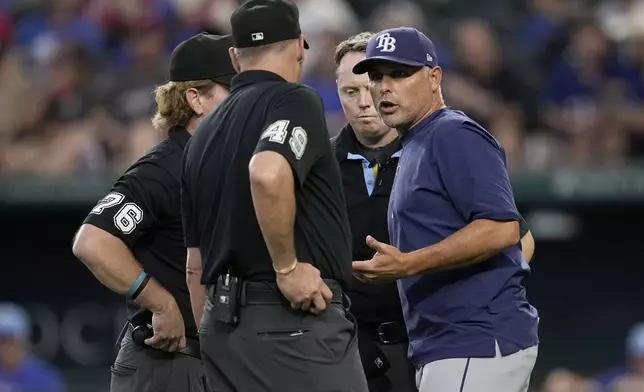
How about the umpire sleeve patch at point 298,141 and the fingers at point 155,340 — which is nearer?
the umpire sleeve patch at point 298,141

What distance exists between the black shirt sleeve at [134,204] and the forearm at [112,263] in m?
0.04

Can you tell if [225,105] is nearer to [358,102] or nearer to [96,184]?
[358,102]

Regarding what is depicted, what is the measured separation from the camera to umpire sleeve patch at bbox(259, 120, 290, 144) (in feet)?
13.1

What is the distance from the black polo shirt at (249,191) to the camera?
4.15m

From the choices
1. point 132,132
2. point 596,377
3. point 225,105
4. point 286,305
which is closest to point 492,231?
point 286,305

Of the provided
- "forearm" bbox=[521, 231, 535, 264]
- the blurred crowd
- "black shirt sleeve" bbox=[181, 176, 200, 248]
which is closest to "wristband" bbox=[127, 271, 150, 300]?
"black shirt sleeve" bbox=[181, 176, 200, 248]

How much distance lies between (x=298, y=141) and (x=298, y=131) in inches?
1.5

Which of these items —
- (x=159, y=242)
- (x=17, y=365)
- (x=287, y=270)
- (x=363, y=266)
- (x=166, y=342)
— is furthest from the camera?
(x=17, y=365)

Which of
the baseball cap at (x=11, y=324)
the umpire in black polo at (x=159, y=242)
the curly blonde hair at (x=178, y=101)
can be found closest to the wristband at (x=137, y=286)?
the umpire in black polo at (x=159, y=242)

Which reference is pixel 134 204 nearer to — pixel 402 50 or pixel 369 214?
pixel 369 214

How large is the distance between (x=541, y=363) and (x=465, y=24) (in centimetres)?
275

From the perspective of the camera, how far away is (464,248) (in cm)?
426

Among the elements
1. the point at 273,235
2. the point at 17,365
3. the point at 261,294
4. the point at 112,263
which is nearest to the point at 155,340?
the point at 112,263

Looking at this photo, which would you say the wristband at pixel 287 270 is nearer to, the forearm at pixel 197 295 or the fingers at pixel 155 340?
the forearm at pixel 197 295
